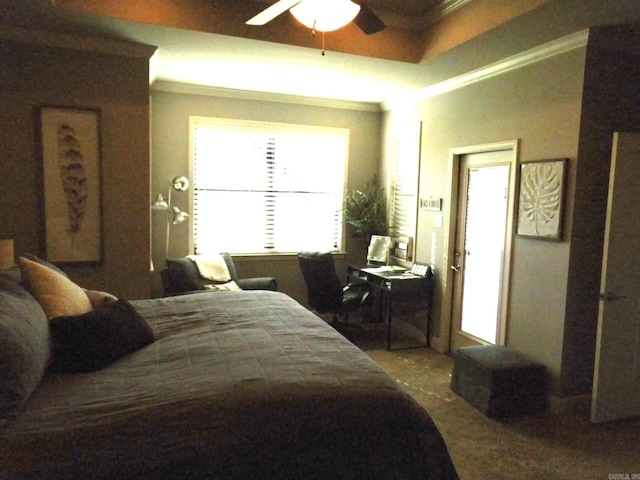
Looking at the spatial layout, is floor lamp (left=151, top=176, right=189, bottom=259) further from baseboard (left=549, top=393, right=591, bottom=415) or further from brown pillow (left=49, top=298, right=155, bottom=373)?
baseboard (left=549, top=393, right=591, bottom=415)

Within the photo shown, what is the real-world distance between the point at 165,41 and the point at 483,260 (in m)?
3.12

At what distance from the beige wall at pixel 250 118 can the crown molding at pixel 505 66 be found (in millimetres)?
691

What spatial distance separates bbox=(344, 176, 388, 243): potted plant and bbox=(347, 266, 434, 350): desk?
57 centimetres

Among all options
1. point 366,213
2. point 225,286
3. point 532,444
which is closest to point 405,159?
point 366,213

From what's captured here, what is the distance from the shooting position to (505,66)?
362cm

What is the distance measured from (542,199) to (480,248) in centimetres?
88

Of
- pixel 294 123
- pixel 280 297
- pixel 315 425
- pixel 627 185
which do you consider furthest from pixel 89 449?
pixel 294 123

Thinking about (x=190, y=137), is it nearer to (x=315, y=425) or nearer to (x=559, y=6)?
(x=559, y=6)

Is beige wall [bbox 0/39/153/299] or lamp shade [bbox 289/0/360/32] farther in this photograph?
beige wall [bbox 0/39/153/299]

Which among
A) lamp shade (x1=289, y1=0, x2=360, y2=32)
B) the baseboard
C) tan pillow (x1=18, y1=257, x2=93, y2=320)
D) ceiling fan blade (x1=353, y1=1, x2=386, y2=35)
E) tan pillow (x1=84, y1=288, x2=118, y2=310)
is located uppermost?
ceiling fan blade (x1=353, y1=1, x2=386, y2=35)

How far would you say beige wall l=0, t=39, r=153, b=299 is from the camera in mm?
3363

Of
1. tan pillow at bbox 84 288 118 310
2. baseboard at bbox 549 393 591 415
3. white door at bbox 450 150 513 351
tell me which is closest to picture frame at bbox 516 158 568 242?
white door at bbox 450 150 513 351

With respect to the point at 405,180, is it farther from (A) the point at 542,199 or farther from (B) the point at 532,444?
(B) the point at 532,444

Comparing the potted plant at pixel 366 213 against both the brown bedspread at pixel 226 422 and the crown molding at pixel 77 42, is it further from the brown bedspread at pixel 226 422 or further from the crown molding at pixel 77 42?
the brown bedspread at pixel 226 422
